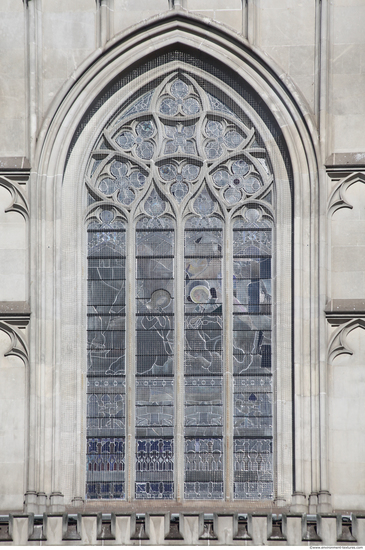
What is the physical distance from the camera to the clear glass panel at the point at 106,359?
18953 millimetres

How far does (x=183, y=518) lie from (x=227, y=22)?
724cm

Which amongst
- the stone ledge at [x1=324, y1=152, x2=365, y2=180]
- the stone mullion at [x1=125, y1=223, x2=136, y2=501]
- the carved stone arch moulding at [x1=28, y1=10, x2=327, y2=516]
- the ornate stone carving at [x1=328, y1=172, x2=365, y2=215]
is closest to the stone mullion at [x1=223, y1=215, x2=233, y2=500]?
the carved stone arch moulding at [x1=28, y1=10, x2=327, y2=516]

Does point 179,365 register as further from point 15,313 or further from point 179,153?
point 179,153

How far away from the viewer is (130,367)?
62.8 feet

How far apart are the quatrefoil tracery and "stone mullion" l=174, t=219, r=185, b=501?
69 cm

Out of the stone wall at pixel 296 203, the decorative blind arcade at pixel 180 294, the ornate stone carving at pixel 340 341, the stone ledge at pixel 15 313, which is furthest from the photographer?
the decorative blind arcade at pixel 180 294

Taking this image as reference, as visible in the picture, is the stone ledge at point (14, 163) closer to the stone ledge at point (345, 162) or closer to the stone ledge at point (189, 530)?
the stone ledge at point (345, 162)

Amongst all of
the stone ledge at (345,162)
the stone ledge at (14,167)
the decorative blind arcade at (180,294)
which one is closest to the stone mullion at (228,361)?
the decorative blind arcade at (180,294)

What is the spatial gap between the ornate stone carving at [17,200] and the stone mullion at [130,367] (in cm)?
156

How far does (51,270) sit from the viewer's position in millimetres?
18922

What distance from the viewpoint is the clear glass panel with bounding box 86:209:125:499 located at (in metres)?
19.0

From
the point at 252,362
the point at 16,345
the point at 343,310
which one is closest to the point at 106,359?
the point at 16,345

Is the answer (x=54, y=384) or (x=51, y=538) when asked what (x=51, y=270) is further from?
(x=51, y=538)

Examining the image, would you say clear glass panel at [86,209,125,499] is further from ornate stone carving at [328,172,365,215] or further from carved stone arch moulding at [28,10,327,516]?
ornate stone carving at [328,172,365,215]
